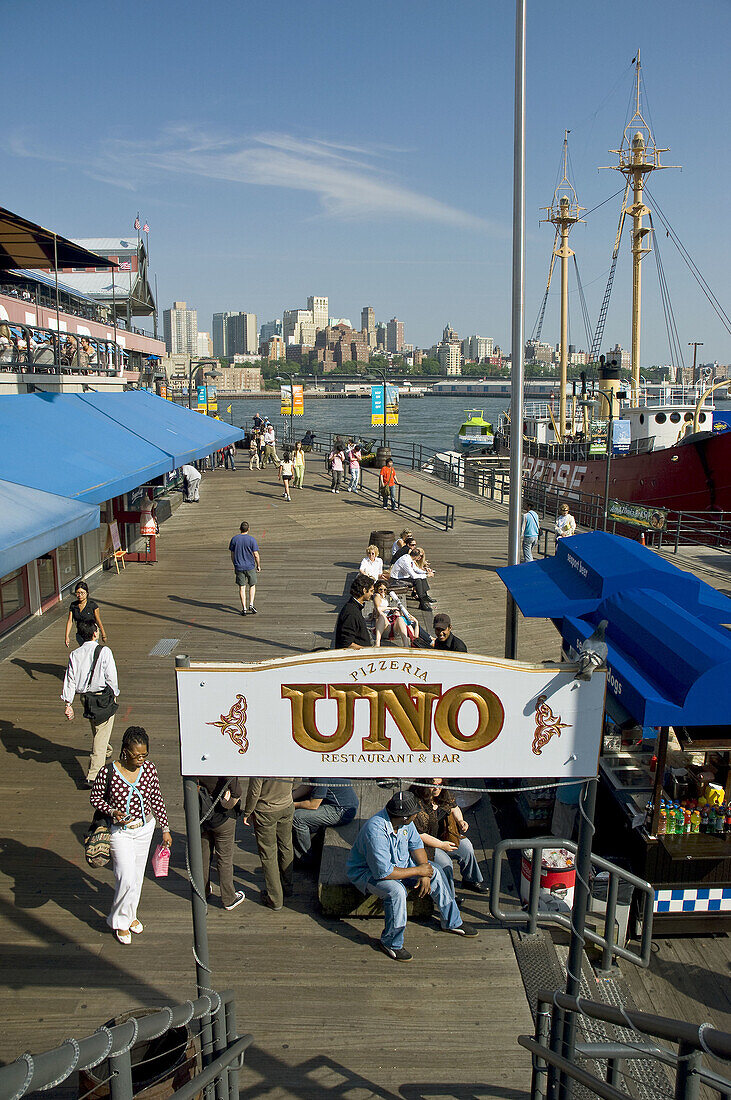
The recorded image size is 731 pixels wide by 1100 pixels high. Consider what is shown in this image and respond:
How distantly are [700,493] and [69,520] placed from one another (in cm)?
2580

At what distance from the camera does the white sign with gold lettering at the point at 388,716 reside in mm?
3418

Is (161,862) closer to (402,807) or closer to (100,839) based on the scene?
(100,839)

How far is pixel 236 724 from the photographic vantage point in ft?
11.4

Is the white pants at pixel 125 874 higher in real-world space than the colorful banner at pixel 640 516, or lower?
lower

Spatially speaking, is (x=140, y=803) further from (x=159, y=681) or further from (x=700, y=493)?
(x=700, y=493)

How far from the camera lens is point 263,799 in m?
5.76

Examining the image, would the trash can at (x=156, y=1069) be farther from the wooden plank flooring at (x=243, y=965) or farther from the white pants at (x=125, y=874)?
the white pants at (x=125, y=874)

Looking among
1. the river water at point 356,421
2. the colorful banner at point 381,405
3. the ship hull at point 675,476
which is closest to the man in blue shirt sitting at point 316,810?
the ship hull at point 675,476

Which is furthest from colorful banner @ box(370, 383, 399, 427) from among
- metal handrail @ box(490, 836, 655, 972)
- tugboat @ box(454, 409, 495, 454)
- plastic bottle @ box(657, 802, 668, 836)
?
metal handrail @ box(490, 836, 655, 972)

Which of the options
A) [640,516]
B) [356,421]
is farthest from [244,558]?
[356,421]

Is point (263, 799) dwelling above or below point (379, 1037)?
above

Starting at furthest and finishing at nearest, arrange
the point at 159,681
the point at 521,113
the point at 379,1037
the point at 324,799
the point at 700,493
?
the point at 700,493 < the point at 159,681 < the point at 521,113 < the point at 324,799 < the point at 379,1037

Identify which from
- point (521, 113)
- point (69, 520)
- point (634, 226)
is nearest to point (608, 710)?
point (69, 520)

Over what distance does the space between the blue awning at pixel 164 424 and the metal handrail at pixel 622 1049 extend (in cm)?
1219
